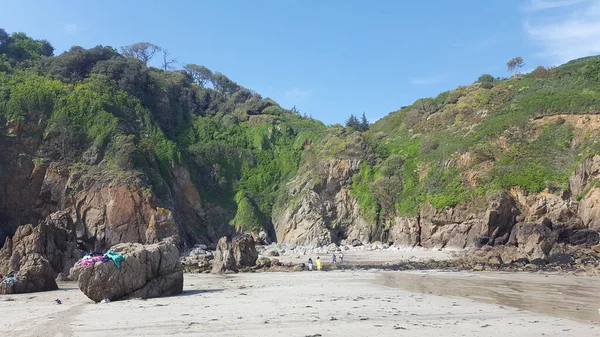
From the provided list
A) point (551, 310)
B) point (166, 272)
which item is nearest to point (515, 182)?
point (551, 310)

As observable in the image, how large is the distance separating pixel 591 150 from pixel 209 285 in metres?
35.9

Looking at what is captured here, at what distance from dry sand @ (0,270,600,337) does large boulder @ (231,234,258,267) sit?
11153 mm

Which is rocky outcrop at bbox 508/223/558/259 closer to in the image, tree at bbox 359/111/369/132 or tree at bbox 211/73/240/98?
tree at bbox 359/111/369/132

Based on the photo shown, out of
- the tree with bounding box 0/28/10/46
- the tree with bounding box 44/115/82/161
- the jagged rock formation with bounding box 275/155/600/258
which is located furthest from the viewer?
the tree with bounding box 0/28/10/46

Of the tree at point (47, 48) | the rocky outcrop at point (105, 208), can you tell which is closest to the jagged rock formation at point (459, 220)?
the rocky outcrop at point (105, 208)

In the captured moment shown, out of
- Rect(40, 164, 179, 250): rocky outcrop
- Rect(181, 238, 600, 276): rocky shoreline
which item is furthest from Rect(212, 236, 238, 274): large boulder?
Rect(40, 164, 179, 250): rocky outcrop

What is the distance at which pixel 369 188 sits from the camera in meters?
55.1

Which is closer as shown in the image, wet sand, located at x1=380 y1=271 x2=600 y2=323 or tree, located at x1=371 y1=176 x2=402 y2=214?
wet sand, located at x1=380 y1=271 x2=600 y2=323

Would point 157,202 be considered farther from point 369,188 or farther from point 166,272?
point 166,272

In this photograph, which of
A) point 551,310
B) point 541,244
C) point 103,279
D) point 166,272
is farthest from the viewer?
point 541,244

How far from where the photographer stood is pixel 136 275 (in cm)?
1712

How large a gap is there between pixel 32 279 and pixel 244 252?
14428 millimetres

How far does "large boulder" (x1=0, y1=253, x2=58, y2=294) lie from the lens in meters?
20.3

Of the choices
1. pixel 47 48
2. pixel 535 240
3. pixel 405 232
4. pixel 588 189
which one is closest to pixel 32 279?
pixel 535 240
